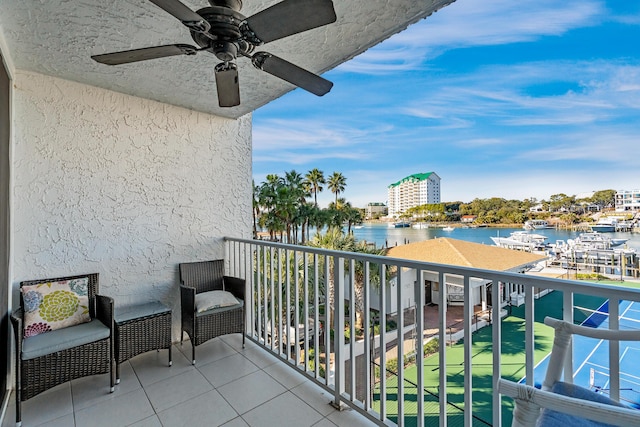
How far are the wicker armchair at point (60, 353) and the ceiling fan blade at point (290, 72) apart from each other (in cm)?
212

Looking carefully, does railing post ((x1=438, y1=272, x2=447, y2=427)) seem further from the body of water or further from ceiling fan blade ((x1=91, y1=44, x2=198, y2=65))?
the body of water

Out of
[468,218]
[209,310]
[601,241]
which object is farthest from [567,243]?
[209,310]

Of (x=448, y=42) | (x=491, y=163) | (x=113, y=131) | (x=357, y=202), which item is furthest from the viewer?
(x=357, y=202)

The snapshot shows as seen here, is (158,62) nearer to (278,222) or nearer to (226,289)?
(226,289)

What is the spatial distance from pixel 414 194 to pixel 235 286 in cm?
1166

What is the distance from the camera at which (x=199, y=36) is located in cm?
158

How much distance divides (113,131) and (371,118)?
1172 inches

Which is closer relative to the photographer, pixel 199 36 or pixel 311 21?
pixel 311 21

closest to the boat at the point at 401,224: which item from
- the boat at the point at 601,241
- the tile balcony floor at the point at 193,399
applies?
the boat at the point at 601,241

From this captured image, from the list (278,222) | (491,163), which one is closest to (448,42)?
(491,163)

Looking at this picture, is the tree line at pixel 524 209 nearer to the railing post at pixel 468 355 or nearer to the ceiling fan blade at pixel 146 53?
the railing post at pixel 468 355

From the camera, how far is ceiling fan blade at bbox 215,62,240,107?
181 cm

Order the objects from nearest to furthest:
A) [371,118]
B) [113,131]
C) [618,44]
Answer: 1. [113,131]
2. [618,44]
3. [371,118]

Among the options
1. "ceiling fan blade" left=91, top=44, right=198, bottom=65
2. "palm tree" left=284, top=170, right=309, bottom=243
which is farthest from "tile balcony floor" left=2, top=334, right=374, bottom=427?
"palm tree" left=284, top=170, right=309, bottom=243
